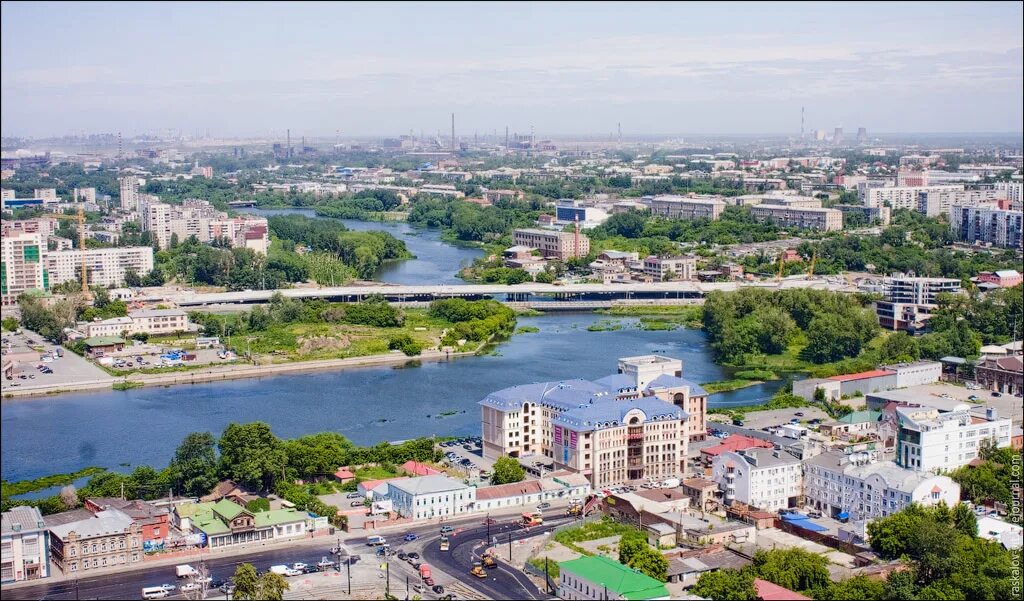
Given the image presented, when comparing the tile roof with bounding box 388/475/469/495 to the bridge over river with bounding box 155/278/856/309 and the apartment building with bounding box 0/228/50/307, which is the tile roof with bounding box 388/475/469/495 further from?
the bridge over river with bounding box 155/278/856/309

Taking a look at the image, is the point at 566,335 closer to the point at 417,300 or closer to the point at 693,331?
the point at 693,331

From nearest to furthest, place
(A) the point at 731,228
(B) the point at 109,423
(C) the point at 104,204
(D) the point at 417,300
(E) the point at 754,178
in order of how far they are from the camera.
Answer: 1. (B) the point at 109,423
2. (D) the point at 417,300
3. (A) the point at 731,228
4. (C) the point at 104,204
5. (E) the point at 754,178

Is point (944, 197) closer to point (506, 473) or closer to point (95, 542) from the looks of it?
point (506, 473)

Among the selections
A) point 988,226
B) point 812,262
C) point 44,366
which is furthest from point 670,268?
point 44,366

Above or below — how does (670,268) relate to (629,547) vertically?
above

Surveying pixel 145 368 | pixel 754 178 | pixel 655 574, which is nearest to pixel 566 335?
pixel 145 368

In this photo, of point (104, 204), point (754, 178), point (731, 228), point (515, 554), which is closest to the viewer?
point (515, 554)
